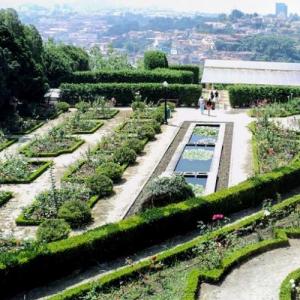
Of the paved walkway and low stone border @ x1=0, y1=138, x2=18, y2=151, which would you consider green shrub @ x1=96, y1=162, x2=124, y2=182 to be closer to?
low stone border @ x1=0, y1=138, x2=18, y2=151

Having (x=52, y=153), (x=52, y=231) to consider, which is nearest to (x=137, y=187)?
(x=52, y=231)

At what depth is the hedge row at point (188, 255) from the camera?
12141 mm

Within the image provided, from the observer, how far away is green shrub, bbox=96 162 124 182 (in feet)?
63.8

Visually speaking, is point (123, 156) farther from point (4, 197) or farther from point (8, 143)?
point (8, 143)

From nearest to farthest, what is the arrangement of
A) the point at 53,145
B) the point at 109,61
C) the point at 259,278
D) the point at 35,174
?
1. the point at 259,278
2. the point at 35,174
3. the point at 53,145
4. the point at 109,61

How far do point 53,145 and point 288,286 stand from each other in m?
14.2

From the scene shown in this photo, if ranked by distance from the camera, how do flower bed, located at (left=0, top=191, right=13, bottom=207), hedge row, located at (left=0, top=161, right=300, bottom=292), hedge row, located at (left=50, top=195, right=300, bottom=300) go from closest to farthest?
hedge row, located at (left=50, top=195, right=300, bottom=300) → hedge row, located at (left=0, top=161, right=300, bottom=292) → flower bed, located at (left=0, top=191, right=13, bottom=207)

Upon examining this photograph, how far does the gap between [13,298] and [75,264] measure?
164 cm

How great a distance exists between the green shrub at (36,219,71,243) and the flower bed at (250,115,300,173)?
7.83 m

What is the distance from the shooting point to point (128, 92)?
34125 millimetres

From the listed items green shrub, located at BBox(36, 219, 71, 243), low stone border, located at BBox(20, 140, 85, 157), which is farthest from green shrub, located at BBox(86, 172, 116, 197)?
low stone border, located at BBox(20, 140, 85, 157)

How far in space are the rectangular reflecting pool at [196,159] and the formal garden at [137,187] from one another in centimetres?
8

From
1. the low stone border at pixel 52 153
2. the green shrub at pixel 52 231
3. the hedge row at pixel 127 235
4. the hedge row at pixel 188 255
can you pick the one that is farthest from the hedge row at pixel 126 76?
the green shrub at pixel 52 231

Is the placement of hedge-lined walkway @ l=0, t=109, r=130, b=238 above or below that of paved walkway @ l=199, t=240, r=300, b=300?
below
